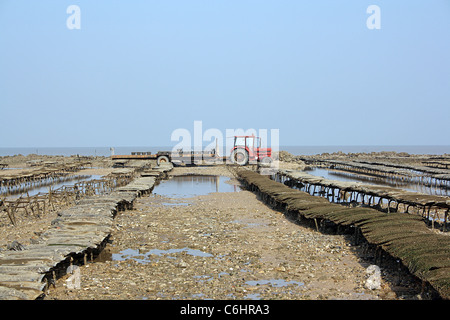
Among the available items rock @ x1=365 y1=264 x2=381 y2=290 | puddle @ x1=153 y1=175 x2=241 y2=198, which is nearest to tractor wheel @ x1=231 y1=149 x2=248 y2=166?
puddle @ x1=153 y1=175 x2=241 y2=198

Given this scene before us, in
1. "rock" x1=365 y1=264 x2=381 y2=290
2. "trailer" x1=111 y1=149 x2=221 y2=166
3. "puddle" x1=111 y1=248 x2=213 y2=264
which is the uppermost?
"trailer" x1=111 y1=149 x2=221 y2=166

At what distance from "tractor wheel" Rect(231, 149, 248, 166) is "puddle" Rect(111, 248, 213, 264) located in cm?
2997

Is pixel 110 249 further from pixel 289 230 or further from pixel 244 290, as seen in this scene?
pixel 289 230

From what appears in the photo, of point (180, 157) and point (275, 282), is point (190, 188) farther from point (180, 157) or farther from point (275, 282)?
point (275, 282)

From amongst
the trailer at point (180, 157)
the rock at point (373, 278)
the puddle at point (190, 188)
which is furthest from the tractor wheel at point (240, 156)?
the rock at point (373, 278)

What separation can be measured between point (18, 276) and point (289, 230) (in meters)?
9.90

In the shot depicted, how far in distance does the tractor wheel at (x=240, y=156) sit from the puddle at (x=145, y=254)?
1180 inches

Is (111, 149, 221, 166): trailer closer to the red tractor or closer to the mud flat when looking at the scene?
the red tractor

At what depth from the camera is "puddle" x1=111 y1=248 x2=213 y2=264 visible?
11.8m

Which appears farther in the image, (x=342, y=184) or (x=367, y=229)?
(x=342, y=184)

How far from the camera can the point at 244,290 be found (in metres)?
9.01

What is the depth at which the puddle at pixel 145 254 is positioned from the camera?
1181 cm

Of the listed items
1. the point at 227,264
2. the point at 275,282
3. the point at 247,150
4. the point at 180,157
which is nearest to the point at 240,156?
the point at 247,150
